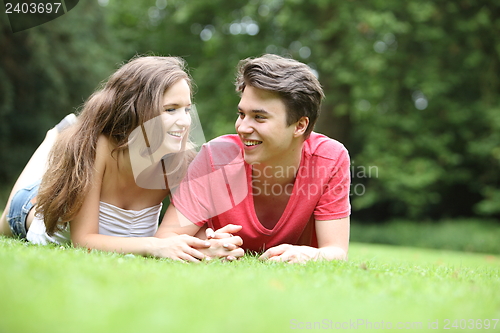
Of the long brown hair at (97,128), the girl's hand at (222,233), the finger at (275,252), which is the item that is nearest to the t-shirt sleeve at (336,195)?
the finger at (275,252)

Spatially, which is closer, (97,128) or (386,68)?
(97,128)

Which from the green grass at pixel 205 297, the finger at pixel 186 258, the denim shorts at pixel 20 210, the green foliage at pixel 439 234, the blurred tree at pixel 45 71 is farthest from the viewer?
the blurred tree at pixel 45 71

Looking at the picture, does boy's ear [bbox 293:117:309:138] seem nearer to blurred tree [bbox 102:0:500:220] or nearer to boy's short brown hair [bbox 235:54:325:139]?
boy's short brown hair [bbox 235:54:325:139]

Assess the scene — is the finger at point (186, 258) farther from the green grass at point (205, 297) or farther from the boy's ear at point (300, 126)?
the boy's ear at point (300, 126)

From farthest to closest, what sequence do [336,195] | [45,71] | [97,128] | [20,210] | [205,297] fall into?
[45,71] < [20,210] < [336,195] < [97,128] < [205,297]

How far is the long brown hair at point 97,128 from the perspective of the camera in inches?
159

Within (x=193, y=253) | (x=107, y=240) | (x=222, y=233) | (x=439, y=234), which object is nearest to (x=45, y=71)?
(x=439, y=234)

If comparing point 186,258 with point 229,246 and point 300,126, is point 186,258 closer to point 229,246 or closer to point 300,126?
point 229,246

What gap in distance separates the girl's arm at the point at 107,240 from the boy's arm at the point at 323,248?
59cm

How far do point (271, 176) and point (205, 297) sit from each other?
2.43 meters

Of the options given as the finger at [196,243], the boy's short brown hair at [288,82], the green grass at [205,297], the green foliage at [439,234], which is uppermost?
the boy's short brown hair at [288,82]

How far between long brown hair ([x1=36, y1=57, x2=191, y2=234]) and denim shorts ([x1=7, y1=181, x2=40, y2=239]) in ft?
3.24

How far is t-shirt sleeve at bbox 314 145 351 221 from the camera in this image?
14.2 ft

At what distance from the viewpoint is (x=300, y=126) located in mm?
4508
